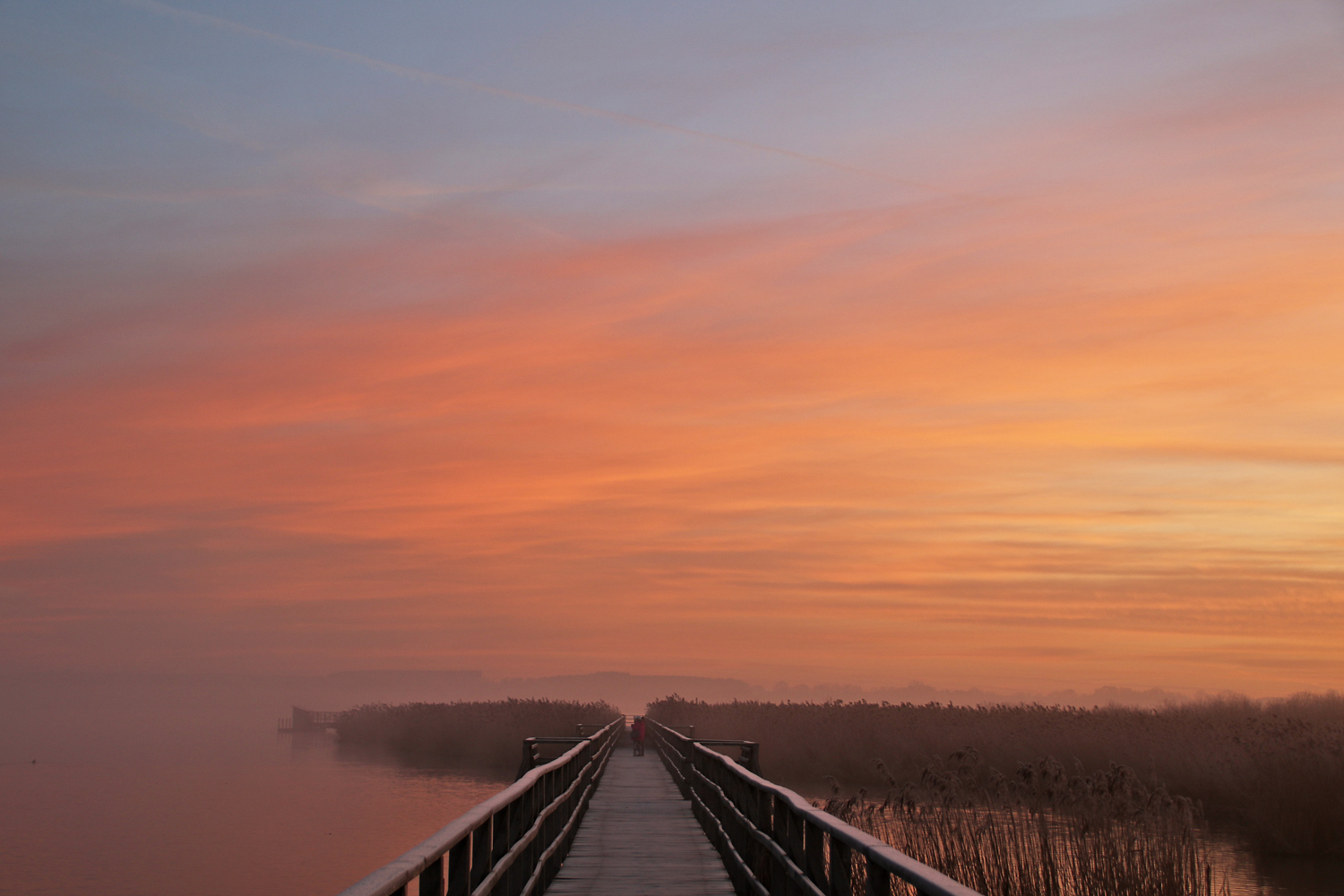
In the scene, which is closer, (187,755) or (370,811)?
(370,811)

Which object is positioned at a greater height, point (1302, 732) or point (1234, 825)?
point (1302, 732)

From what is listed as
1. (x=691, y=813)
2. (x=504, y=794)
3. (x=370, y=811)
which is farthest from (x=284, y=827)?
(x=504, y=794)

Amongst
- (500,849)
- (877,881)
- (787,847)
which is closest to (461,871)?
(500,849)

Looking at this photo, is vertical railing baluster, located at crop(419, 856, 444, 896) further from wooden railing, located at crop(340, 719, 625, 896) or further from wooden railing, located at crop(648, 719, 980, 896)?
wooden railing, located at crop(648, 719, 980, 896)

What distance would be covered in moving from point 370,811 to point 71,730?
465ft

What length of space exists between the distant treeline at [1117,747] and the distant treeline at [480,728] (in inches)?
337

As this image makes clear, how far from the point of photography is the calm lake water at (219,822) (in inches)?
1268

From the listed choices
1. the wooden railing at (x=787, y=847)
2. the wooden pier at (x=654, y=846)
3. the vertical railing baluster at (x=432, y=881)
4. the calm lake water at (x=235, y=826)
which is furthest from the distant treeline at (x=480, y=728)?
the vertical railing baluster at (x=432, y=881)

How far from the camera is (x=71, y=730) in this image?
527 ft

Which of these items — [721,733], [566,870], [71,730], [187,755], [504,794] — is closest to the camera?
[504,794]

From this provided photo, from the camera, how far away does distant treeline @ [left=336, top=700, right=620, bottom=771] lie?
5641 cm

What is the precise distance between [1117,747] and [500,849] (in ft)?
86.0

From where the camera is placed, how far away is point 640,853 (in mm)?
14273

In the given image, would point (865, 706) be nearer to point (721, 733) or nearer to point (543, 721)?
point (721, 733)
